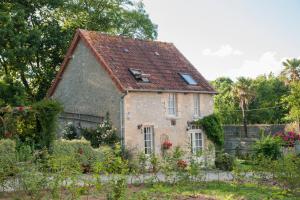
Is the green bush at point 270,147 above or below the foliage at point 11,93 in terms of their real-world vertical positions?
below

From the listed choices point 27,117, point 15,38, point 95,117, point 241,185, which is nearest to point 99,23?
point 15,38

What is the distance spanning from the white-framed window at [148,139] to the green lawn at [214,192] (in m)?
9.76

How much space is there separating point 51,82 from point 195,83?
1125 cm

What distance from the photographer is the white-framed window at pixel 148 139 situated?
87.2ft

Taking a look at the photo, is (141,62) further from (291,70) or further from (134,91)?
(291,70)

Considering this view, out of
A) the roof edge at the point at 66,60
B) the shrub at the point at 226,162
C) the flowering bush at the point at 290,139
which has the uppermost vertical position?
the roof edge at the point at 66,60

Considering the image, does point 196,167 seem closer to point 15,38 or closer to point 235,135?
point 15,38

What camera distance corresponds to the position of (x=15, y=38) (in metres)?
28.2

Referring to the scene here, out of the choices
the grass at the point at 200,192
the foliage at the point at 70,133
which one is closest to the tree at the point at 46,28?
the foliage at the point at 70,133

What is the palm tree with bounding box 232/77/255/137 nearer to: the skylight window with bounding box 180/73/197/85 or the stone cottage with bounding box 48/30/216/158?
the stone cottage with bounding box 48/30/216/158

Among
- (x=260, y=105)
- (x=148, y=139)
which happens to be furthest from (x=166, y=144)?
(x=260, y=105)

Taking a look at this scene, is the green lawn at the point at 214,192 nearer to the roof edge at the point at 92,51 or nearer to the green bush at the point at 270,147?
the roof edge at the point at 92,51

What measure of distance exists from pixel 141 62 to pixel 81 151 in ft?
27.1

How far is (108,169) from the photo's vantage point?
14781 millimetres
